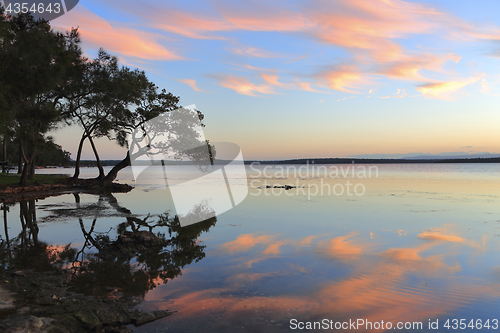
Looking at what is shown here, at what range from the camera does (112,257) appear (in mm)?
10711

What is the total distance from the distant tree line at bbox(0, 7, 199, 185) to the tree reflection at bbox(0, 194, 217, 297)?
13.8 metres

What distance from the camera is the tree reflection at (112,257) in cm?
845

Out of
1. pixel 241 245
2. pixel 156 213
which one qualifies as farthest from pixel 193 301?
pixel 156 213

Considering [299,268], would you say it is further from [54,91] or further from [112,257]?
[54,91]

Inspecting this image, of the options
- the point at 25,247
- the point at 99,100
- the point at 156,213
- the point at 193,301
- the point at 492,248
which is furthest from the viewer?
the point at 99,100

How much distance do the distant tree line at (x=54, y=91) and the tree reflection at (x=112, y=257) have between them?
1382 centimetres

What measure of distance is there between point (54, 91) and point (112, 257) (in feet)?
99.3

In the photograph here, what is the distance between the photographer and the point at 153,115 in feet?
126

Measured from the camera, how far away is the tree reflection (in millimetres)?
8445

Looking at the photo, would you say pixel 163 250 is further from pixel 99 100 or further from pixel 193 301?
pixel 99 100

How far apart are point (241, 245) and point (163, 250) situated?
9.90 feet
